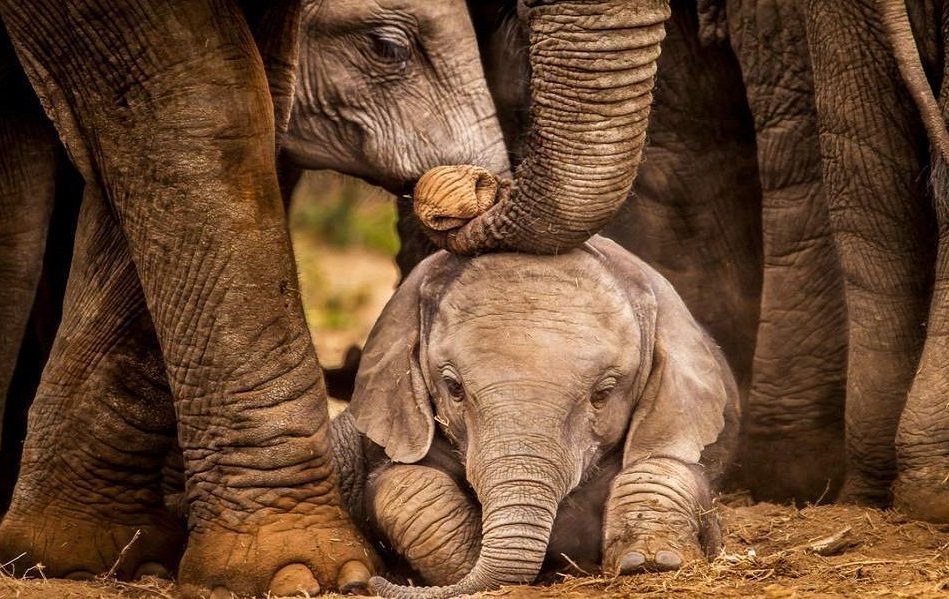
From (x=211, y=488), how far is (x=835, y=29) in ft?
5.44

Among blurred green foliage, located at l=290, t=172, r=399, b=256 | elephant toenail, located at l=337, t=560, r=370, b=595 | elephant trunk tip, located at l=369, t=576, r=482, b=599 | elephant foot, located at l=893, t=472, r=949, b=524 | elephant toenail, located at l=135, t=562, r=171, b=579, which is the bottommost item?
→ blurred green foliage, located at l=290, t=172, r=399, b=256

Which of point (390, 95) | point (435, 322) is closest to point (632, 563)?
point (435, 322)

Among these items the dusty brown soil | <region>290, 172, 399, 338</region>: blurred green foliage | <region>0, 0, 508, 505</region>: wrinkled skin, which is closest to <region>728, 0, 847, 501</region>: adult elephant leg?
the dusty brown soil

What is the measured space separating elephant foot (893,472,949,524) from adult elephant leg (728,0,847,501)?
71 centimetres

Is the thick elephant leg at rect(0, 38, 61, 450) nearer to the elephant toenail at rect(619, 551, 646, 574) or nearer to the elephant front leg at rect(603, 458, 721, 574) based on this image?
the elephant front leg at rect(603, 458, 721, 574)

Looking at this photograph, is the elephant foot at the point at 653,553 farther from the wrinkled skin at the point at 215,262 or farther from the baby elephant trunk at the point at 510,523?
the wrinkled skin at the point at 215,262

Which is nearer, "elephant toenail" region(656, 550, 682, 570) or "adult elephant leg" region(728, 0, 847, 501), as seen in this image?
"elephant toenail" region(656, 550, 682, 570)

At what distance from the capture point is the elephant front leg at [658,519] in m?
4.48

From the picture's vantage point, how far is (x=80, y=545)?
5.13 metres

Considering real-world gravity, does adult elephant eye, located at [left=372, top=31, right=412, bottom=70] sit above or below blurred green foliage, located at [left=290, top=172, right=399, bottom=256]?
above

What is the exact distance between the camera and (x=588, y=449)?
4672mm

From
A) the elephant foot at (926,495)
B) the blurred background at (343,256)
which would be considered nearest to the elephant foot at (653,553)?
the elephant foot at (926,495)

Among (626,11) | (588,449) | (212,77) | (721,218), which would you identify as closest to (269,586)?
(588,449)

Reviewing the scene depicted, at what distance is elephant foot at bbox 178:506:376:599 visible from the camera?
186 inches
